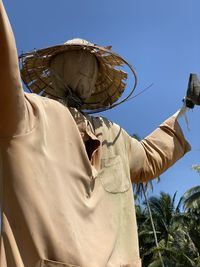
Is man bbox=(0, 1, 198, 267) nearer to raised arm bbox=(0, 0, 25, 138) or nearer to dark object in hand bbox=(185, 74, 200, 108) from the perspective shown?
raised arm bbox=(0, 0, 25, 138)

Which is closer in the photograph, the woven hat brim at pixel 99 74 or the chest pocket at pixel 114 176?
the chest pocket at pixel 114 176

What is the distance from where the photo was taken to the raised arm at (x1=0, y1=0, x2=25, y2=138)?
2.33 m

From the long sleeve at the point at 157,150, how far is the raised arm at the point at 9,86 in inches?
35.6

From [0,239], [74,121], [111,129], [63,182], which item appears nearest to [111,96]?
[111,129]

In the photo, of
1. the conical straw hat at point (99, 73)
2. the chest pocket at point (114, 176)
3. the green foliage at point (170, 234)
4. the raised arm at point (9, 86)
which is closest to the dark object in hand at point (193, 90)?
the conical straw hat at point (99, 73)

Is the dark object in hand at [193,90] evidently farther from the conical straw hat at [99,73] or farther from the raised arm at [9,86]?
the raised arm at [9,86]

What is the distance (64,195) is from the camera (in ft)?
8.25

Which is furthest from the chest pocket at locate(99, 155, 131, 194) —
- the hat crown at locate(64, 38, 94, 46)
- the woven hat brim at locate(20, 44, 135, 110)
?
the hat crown at locate(64, 38, 94, 46)

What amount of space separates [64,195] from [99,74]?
987 mm

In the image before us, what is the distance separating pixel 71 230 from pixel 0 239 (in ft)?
0.96

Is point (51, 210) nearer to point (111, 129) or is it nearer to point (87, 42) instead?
point (111, 129)

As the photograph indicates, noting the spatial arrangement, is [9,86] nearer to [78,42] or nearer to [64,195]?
[64,195]

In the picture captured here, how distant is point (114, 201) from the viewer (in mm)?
2871

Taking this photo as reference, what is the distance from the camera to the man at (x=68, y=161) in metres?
2.36
